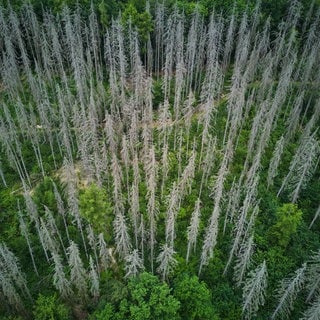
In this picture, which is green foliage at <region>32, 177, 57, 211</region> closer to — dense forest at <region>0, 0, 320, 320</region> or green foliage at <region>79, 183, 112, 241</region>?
dense forest at <region>0, 0, 320, 320</region>

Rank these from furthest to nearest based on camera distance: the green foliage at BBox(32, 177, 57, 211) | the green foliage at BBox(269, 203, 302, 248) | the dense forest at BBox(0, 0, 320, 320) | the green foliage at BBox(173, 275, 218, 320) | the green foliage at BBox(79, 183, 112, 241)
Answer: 1. the green foliage at BBox(32, 177, 57, 211)
2. the green foliage at BBox(269, 203, 302, 248)
3. the green foliage at BBox(79, 183, 112, 241)
4. the dense forest at BBox(0, 0, 320, 320)
5. the green foliage at BBox(173, 275, 218, 320)

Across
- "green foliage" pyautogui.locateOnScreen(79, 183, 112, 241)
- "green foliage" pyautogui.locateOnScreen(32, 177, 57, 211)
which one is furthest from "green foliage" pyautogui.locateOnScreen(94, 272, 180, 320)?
"green foliage" pyautogui.locateOnScreen(32, 177, 57, 211)

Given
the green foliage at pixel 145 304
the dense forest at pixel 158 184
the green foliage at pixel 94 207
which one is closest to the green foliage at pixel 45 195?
the dense forest at pixel 158 184

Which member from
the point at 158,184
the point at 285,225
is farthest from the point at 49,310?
the point at 285,225

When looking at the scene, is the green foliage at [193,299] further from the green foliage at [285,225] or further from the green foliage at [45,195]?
the green foliage at [45,195]

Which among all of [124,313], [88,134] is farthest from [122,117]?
[124,313]
